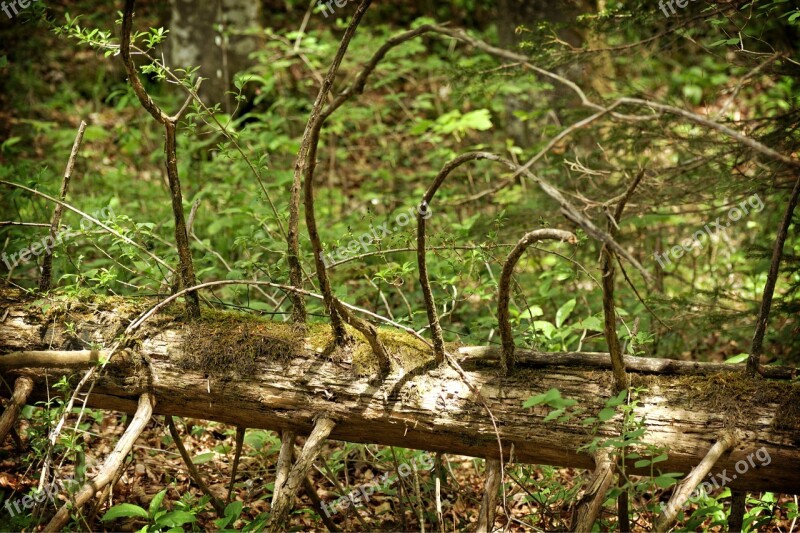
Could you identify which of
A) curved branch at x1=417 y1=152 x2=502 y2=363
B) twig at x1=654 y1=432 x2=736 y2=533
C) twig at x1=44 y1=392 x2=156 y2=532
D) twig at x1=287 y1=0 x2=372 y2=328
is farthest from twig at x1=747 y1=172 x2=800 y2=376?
twig at x1=44 y1=392 x2=156 y2=532

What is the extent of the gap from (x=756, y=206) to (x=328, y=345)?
129 inches

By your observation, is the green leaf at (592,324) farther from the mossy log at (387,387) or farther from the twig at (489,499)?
the twig at (489,499)

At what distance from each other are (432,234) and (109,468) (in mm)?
1826

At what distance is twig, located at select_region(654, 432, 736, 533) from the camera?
2271 millimetres

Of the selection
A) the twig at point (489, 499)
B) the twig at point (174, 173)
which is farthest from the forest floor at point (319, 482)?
the twig at point (174, 173)

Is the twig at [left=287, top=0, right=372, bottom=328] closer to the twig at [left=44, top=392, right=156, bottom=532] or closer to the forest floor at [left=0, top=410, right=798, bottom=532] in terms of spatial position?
the twig at [left=44, top=392, right=156, bottom=532]

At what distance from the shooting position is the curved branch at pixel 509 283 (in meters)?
2.18

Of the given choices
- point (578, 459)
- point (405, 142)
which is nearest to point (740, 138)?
point (578, 459)

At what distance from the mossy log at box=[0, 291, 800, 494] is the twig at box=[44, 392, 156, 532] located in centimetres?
8

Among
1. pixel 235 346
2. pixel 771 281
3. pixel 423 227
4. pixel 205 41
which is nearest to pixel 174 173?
pixel 235 346

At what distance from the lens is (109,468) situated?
101 inches

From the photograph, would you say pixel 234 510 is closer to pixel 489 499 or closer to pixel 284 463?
pixel 284 463

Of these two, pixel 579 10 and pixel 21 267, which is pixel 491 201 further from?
pixel 21 267

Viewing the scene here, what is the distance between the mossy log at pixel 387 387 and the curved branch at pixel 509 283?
3.2 inches
